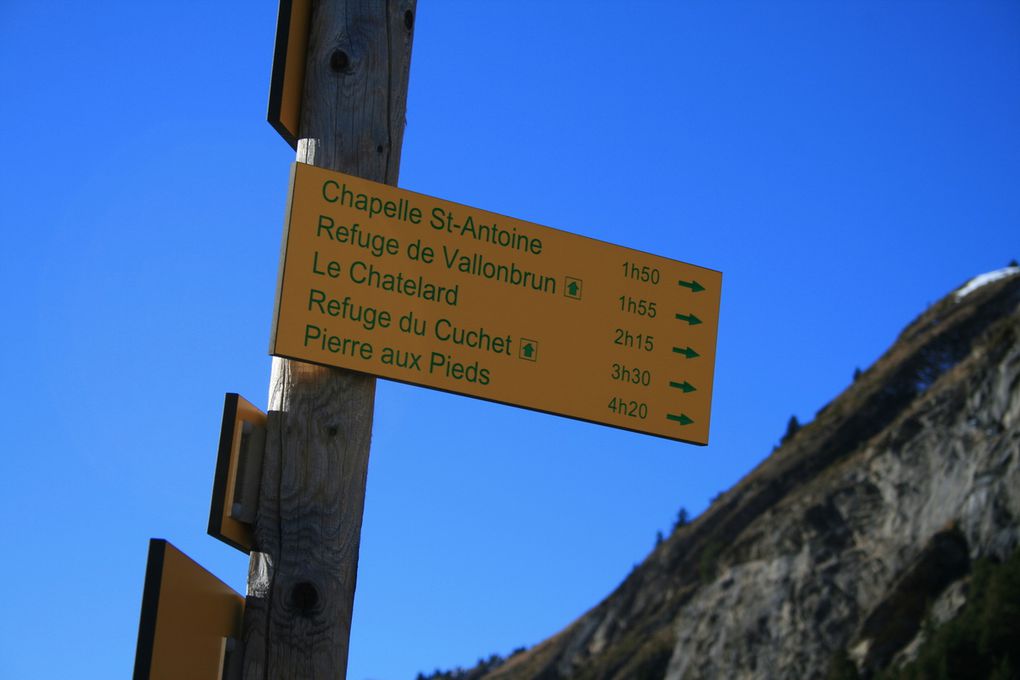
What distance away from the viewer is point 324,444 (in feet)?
12.7

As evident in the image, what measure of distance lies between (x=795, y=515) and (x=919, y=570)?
14059 mm

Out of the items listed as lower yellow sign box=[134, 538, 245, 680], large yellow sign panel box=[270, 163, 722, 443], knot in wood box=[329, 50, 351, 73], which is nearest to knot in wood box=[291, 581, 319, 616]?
lower yellow sign box=[134, 538, 245, 680]

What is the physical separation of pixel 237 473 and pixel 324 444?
26cm

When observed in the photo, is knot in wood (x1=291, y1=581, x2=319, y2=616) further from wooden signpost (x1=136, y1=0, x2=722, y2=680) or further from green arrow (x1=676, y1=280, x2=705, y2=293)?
green arrow (x1=676, y1=280, x2=705, y2=293)

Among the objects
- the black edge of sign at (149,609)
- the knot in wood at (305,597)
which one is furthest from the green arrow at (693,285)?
the black edge of sign at (149,609)

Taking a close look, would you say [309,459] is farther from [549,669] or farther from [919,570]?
[549,669]

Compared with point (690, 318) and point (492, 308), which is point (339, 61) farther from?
point (690, 318)

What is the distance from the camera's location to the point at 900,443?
75.5 metres

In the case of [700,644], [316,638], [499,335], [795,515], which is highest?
[795,515]

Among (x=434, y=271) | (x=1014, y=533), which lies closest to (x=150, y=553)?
(x=434, y=271)

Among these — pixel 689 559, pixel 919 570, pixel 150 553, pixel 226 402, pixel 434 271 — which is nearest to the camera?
pixel 150 553

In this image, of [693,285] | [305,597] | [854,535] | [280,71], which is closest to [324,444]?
[305,597]

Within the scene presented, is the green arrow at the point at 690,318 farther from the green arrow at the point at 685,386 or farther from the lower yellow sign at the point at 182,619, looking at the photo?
the lower yellow sign at the point at 182,619

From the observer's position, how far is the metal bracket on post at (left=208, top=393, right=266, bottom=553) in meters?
3.67
